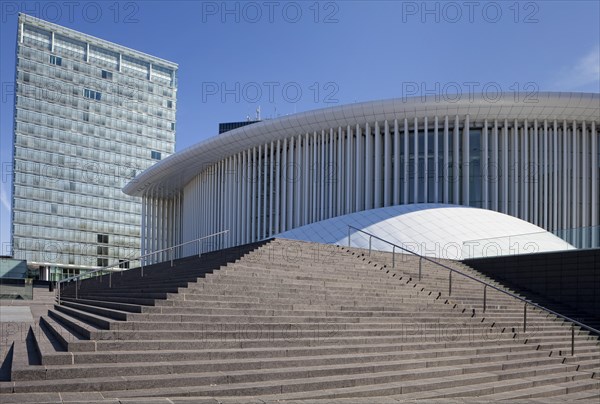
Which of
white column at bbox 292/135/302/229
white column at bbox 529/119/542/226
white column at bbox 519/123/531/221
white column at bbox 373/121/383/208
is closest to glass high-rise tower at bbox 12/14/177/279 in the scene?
white column at bbox 292/135/302/229

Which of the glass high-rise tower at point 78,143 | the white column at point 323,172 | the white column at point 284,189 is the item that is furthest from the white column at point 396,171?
the glass high-rise tower at point 78,143

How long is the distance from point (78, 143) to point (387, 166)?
2350 inches

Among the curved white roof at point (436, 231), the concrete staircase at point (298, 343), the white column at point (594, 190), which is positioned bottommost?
the concrete staircase at point (298, 343)

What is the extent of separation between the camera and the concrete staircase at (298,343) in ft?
23.7

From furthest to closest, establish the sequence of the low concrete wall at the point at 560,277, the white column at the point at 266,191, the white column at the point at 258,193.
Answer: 1. the white column at the point at 258,193
2. the white column at the point at 266,191
3. the low concrete wall at the point at 560,277

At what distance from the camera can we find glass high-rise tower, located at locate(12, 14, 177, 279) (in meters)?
71.6

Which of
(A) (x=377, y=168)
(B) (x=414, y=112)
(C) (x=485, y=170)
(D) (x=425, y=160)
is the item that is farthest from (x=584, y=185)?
(A) (x=377, y=168)

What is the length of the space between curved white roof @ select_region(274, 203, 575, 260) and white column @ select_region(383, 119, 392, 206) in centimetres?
195

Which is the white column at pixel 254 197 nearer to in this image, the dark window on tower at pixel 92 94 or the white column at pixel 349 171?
the white column at pixel 349 171

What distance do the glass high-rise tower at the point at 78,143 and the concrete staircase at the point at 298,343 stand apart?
64.2m

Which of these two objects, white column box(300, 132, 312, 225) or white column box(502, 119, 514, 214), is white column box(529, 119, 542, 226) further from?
white column box(300, 132, 312, 225)

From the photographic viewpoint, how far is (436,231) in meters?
22.5

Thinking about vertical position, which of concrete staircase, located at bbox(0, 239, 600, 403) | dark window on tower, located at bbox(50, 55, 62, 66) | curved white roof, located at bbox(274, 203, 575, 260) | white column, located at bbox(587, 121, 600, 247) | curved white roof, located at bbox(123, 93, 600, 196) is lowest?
concrete staircase, located at bbox(0, 239, 600, 403)

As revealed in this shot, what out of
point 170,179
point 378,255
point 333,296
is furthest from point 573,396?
point 170,179
